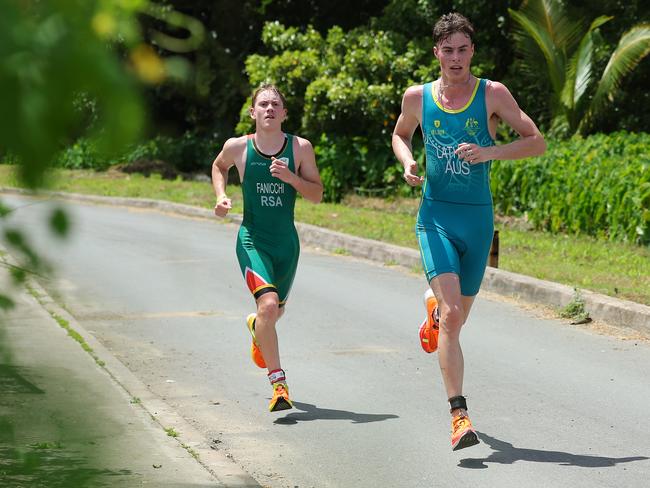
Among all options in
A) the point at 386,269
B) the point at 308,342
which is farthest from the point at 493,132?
the point at 386,269

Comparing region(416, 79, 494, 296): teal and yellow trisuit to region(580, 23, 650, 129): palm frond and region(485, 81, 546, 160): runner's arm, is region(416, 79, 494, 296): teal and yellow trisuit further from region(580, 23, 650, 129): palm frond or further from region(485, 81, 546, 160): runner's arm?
region(580, 23, 650, 129): palm frond

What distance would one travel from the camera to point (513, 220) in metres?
18.5

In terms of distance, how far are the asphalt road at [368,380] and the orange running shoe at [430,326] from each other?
1.37 ft

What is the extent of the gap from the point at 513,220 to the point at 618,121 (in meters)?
6.50

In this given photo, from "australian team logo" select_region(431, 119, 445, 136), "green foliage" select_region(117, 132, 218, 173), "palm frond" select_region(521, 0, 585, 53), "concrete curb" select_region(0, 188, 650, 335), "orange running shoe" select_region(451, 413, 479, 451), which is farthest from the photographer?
"green foliage" select_region(117, 132, 218, 173)

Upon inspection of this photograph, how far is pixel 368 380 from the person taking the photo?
809cm

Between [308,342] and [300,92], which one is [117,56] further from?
[300,92]

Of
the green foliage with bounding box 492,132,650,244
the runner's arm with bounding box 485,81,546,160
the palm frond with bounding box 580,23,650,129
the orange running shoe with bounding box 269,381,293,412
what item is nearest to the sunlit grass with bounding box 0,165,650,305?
the green foliage with bounding box 492,132,650,244

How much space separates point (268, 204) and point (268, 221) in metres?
0.11

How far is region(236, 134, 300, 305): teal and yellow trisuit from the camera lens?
23.9ft

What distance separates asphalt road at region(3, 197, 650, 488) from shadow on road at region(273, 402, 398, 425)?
1 cm

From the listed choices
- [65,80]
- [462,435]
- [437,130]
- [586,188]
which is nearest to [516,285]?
[586,188]

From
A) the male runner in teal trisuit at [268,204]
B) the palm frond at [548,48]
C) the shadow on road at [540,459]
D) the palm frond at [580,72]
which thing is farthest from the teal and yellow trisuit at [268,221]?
the palm frond at [548,48]

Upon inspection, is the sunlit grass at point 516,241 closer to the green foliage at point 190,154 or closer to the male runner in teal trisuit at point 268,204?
the male runner in teal trisuit at point 268,204
